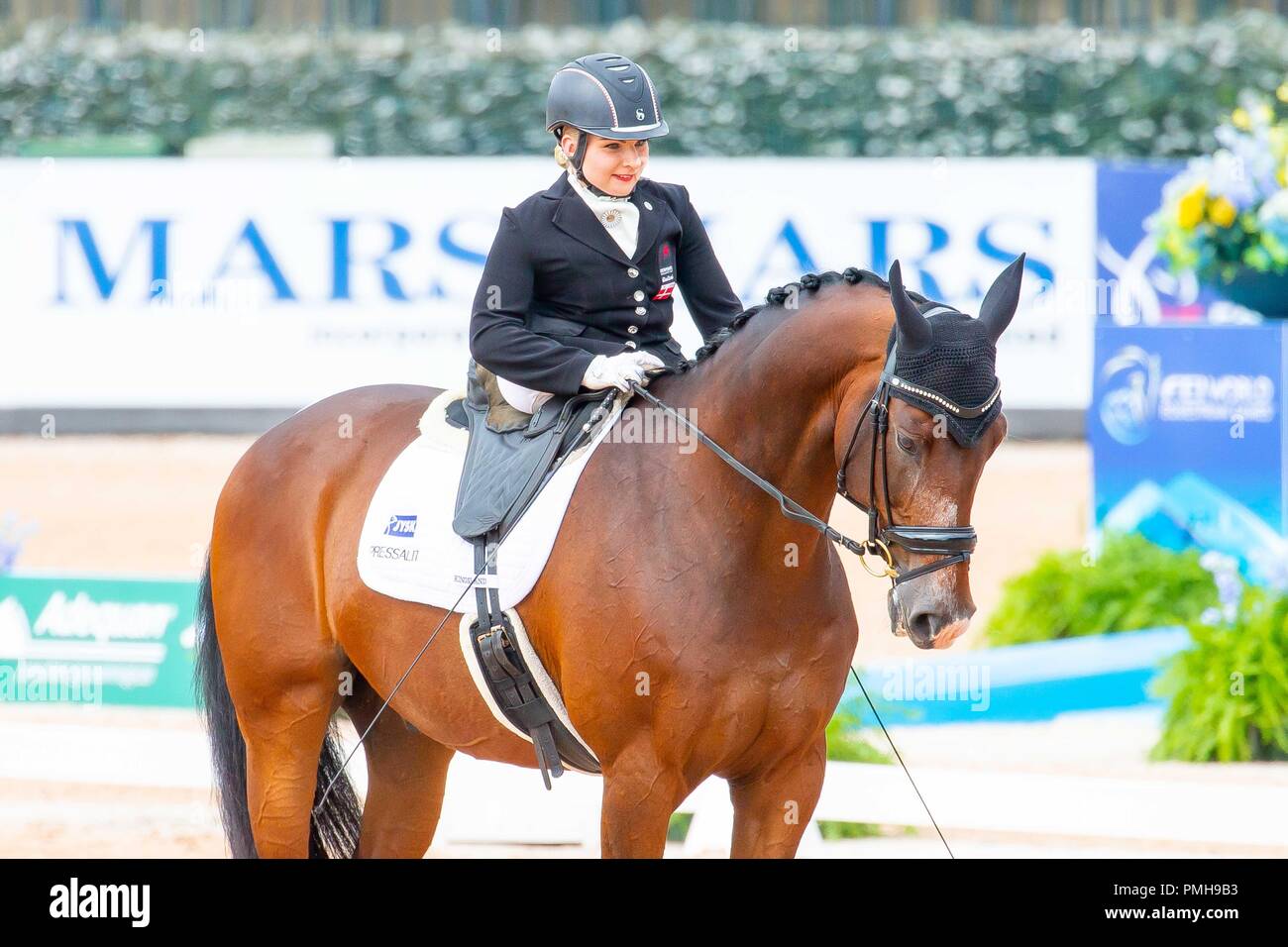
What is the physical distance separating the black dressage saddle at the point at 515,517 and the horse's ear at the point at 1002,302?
83cm

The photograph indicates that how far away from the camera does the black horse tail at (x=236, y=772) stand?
13.8 feet

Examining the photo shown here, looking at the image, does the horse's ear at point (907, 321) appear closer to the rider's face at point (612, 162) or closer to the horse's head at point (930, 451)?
the horse's head at point (930, 451)

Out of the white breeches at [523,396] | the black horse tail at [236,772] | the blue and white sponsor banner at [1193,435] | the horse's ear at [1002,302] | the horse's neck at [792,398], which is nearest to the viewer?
the horse's ear at [1002,302]

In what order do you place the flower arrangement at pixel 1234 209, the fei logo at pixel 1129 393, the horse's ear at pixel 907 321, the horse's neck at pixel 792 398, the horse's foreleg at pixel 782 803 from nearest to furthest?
the horse's ear at pixel 907 321 < the horse's neck at pixel 792 398 < the horse's foreleg at pixel 782 803 < the flower arrangement at pixel 1234 209 < the fei logo at pixel 1129 393

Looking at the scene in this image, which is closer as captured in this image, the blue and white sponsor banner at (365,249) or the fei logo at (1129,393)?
the fei logo at (1129,393)

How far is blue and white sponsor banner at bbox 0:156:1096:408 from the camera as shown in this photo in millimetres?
12047

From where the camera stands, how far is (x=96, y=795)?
6.45 m

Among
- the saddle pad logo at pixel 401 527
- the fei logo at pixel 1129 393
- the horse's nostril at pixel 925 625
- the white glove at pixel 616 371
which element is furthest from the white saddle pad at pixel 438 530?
the fei logo at pixel 1129 393

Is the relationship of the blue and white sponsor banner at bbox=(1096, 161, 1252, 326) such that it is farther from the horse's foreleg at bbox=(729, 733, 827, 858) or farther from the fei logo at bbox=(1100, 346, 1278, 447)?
the horse's foreleg at bbox=(729, 733, 827, 858)
